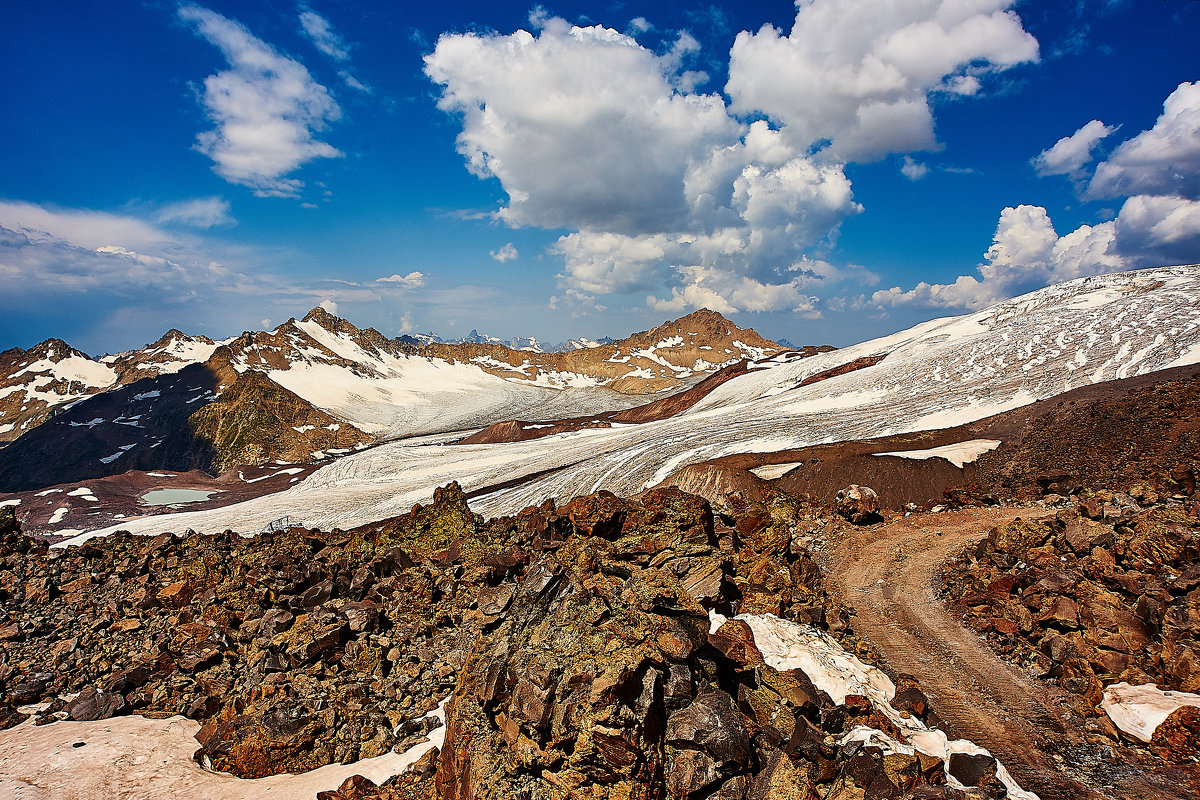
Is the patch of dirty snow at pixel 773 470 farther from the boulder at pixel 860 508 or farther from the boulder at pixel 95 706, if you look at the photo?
the boulder at pixel 95 706

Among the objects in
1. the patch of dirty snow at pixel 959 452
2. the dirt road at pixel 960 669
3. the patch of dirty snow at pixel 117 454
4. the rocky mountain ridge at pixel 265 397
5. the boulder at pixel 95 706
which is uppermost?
the rocky mountain ridge at pixel 265 397

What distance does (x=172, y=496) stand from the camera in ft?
192

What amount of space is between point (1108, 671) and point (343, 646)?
16.1m

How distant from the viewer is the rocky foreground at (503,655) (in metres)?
7.12

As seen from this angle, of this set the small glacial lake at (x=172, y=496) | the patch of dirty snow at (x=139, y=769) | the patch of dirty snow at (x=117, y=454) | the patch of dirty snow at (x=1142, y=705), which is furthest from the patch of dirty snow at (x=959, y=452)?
the patch of dirty snow at (x=117, y=454)

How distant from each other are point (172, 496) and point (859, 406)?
7391 cm

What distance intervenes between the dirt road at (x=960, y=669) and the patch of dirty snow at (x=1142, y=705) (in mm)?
640

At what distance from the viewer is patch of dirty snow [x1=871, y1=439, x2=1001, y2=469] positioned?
29.0 m

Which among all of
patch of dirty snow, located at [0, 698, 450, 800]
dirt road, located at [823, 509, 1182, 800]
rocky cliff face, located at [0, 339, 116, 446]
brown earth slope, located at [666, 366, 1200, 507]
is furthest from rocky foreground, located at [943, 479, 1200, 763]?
rocky cliff face, located at [0, 339, 116, 446]

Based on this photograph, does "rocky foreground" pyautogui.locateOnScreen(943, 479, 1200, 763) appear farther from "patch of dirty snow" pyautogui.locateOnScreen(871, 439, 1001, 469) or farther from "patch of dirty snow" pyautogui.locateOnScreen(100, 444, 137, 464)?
"patch of dirty snow" pyautogui.locateOnScreen(100, 444, 137, 464)

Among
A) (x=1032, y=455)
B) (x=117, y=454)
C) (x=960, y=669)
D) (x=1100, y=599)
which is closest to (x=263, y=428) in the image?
(x=117, y=454)

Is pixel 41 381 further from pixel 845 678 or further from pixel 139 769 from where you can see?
pixel 845 678

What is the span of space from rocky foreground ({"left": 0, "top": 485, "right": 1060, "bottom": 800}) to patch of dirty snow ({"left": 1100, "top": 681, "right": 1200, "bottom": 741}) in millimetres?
2987

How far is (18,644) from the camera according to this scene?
14.4m
